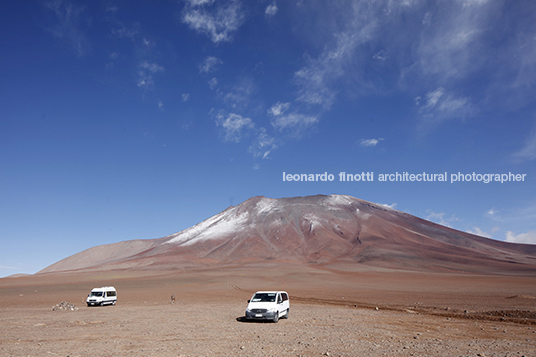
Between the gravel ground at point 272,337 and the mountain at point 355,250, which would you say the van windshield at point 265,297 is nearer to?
the gravel ground at point 272,337

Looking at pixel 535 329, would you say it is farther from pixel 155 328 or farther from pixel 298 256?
pixel 298 256

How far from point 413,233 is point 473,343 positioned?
176m

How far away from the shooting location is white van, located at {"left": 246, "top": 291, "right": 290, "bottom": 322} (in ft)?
64.2

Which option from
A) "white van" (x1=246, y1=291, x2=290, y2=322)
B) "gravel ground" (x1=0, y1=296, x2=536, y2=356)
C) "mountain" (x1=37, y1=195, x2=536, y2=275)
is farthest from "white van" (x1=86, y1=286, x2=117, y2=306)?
"mountain" (x1=37, y1=195, x2=536, y2=275)

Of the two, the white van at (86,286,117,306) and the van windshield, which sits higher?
the van windshield

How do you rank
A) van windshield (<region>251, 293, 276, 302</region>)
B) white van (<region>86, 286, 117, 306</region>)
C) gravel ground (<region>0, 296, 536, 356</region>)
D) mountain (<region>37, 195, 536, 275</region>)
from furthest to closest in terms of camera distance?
mountain (<region>37, 195, 536, 275</region>) < white van (<region>86, 286, 117, 306</region>) < van windshield (<region>251, 293, 276, 302</region>) < gravel ground (<region>0, 296, 536, 356</region>)

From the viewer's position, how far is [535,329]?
17.2 metres

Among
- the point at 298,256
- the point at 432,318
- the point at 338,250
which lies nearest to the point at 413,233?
the point at 338,250

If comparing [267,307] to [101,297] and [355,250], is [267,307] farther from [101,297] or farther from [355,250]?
[355,250]

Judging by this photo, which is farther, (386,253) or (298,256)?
(298,256)

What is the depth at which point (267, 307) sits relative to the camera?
1977cm

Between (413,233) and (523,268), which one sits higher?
(413,233)

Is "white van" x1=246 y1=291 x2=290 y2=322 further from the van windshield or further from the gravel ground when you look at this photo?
the gravel ground

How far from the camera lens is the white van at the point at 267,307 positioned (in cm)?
1957
